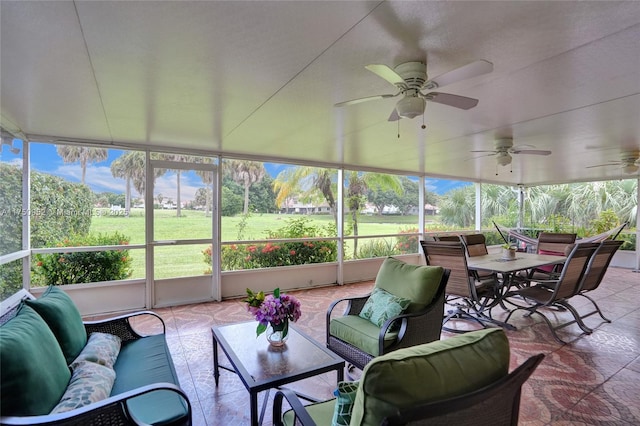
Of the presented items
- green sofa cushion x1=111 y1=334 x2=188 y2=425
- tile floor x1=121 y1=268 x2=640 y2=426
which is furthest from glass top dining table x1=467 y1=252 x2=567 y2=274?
green sofa cushion x1=111 y1=334 x2=188 y2=425

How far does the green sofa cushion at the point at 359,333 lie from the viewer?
234 centimetres

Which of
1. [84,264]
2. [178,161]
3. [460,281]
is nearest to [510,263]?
[460,281]

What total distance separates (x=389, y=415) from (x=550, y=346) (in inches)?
130

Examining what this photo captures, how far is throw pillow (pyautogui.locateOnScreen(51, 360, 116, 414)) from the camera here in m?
1.41

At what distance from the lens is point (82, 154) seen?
430 centimetres

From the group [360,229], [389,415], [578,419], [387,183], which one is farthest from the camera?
[387,183]

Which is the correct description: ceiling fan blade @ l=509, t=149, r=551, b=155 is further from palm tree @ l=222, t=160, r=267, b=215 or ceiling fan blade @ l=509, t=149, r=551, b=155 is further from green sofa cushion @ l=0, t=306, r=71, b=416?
green sofa cushion @ l=0, t=306, r=71, b=416

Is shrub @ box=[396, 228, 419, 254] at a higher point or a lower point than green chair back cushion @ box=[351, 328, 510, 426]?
lower

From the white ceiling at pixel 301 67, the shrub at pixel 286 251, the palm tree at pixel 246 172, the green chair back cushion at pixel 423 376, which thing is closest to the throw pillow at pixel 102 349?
the green chair back cushion at pixel 423 376

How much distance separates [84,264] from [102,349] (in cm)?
291

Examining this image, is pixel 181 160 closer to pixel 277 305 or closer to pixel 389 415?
pixel 277 305

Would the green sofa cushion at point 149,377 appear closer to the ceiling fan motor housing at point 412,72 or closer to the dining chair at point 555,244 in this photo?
the ceiling fan motor housing at point 412,72

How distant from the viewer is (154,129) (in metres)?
3.71

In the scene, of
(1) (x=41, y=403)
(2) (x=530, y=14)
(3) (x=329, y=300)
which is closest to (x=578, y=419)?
(2) (x=530, y=14)
